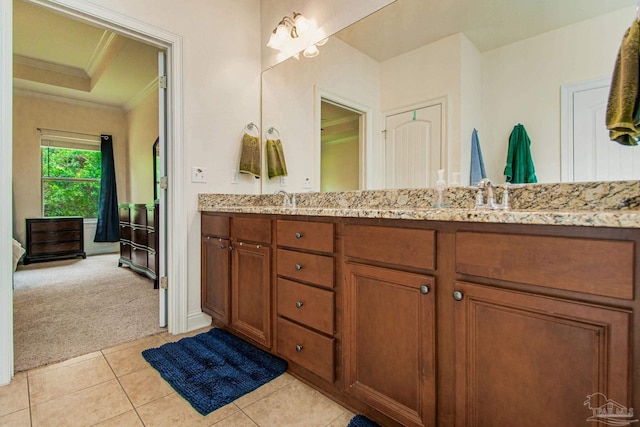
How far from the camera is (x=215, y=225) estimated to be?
7.01 feet

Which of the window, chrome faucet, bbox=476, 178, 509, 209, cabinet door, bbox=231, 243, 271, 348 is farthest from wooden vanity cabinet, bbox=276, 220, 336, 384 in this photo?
the window

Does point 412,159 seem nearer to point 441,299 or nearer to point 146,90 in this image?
point 441,299

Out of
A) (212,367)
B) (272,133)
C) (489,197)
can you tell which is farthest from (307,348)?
(272,133)

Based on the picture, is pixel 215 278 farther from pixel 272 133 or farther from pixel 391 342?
pixel 391 342

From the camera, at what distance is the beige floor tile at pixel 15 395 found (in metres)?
1.39

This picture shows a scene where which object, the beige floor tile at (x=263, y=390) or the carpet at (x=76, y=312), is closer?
the beige floor tile at (x=263, y=390)

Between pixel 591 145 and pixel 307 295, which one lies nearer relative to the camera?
pixel 591 145

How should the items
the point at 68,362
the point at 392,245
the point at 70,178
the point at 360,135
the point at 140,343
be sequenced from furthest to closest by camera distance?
the point at 70,178, the point at 140,343, the point at 360,135, the point at 68,362, the point at 392,245

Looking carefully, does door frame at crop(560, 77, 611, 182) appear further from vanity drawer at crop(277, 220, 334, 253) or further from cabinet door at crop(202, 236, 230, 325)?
cabinet door at crop(202, 236, 230, 325)

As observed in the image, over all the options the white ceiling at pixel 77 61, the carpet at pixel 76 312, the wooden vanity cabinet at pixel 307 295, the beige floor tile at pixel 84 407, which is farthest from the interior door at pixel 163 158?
the white ceiling at pixel 77 61

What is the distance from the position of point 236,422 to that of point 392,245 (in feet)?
3.30

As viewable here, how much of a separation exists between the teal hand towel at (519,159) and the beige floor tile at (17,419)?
7.54ft

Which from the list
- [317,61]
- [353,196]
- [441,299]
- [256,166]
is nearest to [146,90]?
[256,166]

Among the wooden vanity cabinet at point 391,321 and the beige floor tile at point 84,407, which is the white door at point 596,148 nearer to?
the wooden vanity cabinet at point 391,321
